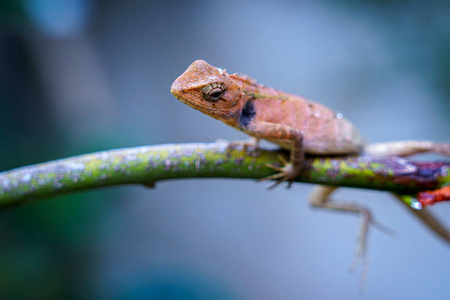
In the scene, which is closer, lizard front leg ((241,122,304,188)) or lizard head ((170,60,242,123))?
lizard head ((170,60,242,123))

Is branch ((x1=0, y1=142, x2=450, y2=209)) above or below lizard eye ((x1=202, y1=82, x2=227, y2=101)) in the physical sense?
below

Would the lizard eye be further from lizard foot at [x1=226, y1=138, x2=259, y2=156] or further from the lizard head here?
lizard foot at [x1=226, y1=138, x2=259, y2=156]

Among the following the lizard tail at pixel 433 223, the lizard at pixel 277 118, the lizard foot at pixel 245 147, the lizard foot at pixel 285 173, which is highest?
the lizard at pixel 277 118

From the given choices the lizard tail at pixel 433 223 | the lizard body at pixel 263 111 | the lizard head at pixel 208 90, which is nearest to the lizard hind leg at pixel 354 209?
the lizard tail at pixel 433 223

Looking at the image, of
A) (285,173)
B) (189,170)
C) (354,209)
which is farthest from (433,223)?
(189,170)

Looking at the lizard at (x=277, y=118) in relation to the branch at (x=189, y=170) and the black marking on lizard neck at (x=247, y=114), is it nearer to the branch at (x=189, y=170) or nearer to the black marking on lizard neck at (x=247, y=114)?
the black marking on lizard neck at (x=247, y=114)

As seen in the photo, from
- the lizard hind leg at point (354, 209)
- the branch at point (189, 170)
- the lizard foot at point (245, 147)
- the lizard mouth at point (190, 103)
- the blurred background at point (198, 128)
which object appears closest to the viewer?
the lizard mouth at point (190, 103)

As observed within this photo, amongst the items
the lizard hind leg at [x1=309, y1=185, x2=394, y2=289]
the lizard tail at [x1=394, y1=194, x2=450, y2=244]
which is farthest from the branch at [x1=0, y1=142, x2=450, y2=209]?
the lizard tail at [x1=394, y1=194, x2=450, y2=244]
